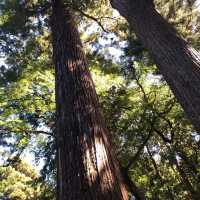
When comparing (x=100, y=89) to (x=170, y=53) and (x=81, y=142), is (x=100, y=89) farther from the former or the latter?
(x=81, y=142)

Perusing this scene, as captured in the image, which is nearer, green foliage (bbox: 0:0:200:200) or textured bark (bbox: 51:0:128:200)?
textured bark (bbox: 51:0:128:200)

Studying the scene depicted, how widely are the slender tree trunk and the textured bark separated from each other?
117 cm

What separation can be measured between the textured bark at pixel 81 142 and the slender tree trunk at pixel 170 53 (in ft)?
3.85

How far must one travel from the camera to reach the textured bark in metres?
2.75

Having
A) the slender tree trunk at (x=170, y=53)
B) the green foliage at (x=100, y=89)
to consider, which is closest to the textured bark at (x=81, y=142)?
the slender tree trunk at (x=170, y=53)

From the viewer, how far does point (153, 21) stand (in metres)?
5.28

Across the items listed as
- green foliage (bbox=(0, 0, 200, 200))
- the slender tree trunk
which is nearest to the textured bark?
the slender tree trunk

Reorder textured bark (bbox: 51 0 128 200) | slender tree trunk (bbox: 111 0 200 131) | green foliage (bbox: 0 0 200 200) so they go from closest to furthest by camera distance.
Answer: textured bark (bbox: 51 0 128 200) → slender tree trunk (bbox: 111 0 200 131) → green foliage (bbox: 0 0 200 200)

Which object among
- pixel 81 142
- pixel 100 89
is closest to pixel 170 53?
pixel 81 142

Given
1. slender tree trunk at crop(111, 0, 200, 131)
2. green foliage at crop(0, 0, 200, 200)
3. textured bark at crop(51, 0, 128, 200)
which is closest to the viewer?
textured bark at crop(51, 0, 128, 200)

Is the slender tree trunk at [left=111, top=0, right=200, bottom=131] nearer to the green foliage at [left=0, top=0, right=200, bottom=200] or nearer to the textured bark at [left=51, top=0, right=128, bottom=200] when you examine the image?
the textured bark at [left=51, top=0, right=128, bottom=200]

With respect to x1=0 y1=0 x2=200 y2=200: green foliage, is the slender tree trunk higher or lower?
lower

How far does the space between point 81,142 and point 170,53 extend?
88.8 inches

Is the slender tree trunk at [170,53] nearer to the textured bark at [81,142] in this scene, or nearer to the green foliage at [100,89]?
the textured bark at [81,142]
